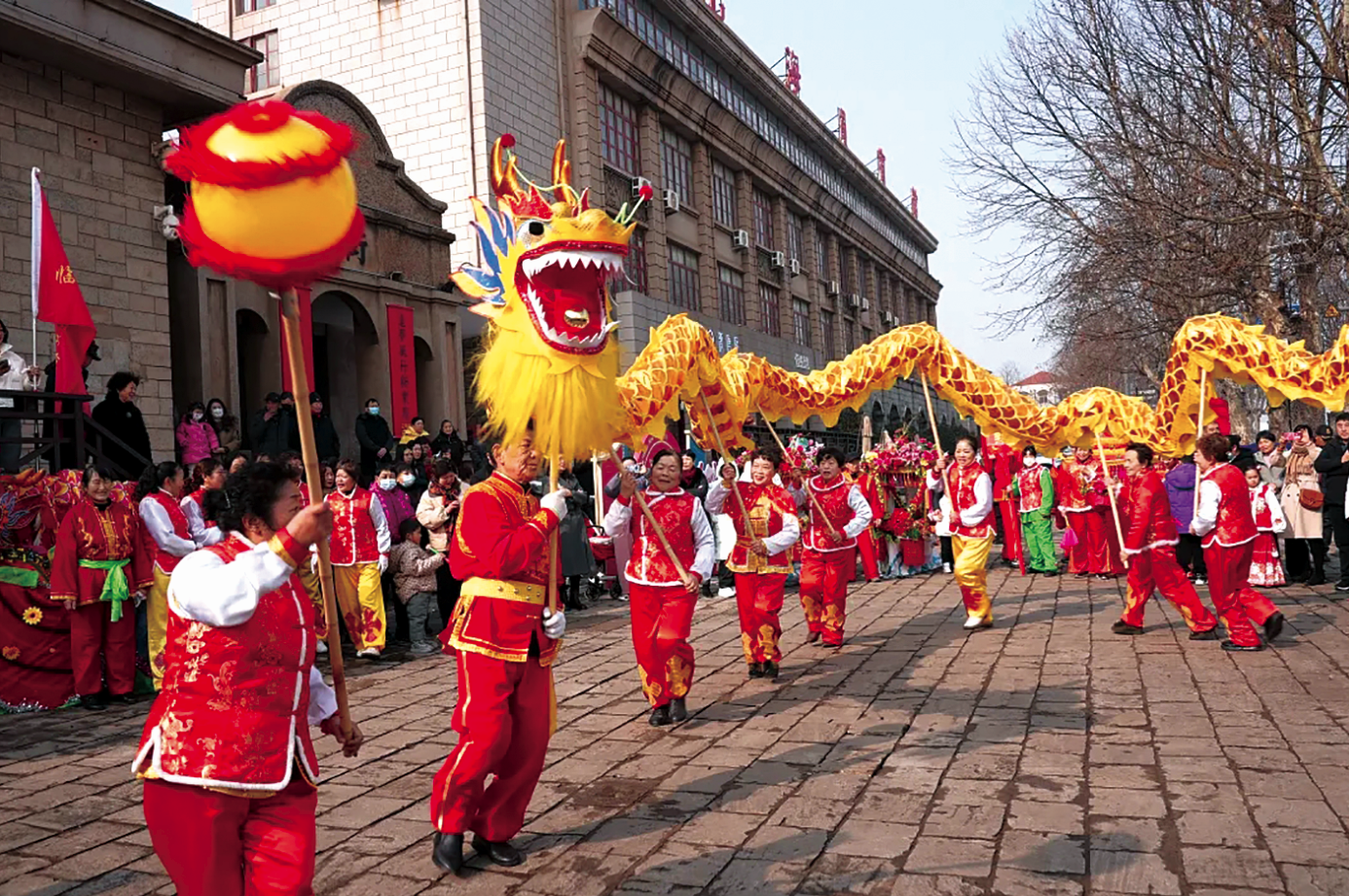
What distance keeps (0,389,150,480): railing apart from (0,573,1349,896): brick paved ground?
239 centimetres

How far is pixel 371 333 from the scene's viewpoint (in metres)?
16.5

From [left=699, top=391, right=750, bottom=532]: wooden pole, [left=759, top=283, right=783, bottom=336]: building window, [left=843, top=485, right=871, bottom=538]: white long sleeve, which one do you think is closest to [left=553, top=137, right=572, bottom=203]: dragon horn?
[left=699, top=391, right=750, bottom=532]: wooden pole

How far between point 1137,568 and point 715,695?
13.1ft

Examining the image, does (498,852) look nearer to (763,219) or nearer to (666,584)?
(666,584)

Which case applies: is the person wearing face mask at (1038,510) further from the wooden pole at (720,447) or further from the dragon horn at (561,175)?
the dragon horn at (561,175)

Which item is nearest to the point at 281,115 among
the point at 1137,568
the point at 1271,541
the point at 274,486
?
the point at 274,486

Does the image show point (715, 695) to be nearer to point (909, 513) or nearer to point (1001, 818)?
point (1001, 818)

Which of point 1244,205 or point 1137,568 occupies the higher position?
point 1244,205

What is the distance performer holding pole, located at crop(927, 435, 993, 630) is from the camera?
30.9 ft

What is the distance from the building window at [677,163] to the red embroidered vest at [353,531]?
19440mm

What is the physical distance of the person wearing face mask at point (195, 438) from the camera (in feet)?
38.1

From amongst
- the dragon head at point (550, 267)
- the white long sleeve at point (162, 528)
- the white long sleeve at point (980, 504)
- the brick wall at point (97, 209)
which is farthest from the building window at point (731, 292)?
the dragon head at point (550, 267)

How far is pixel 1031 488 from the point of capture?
13.6 metres

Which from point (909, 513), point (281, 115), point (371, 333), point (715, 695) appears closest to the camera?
point (281, 115)
